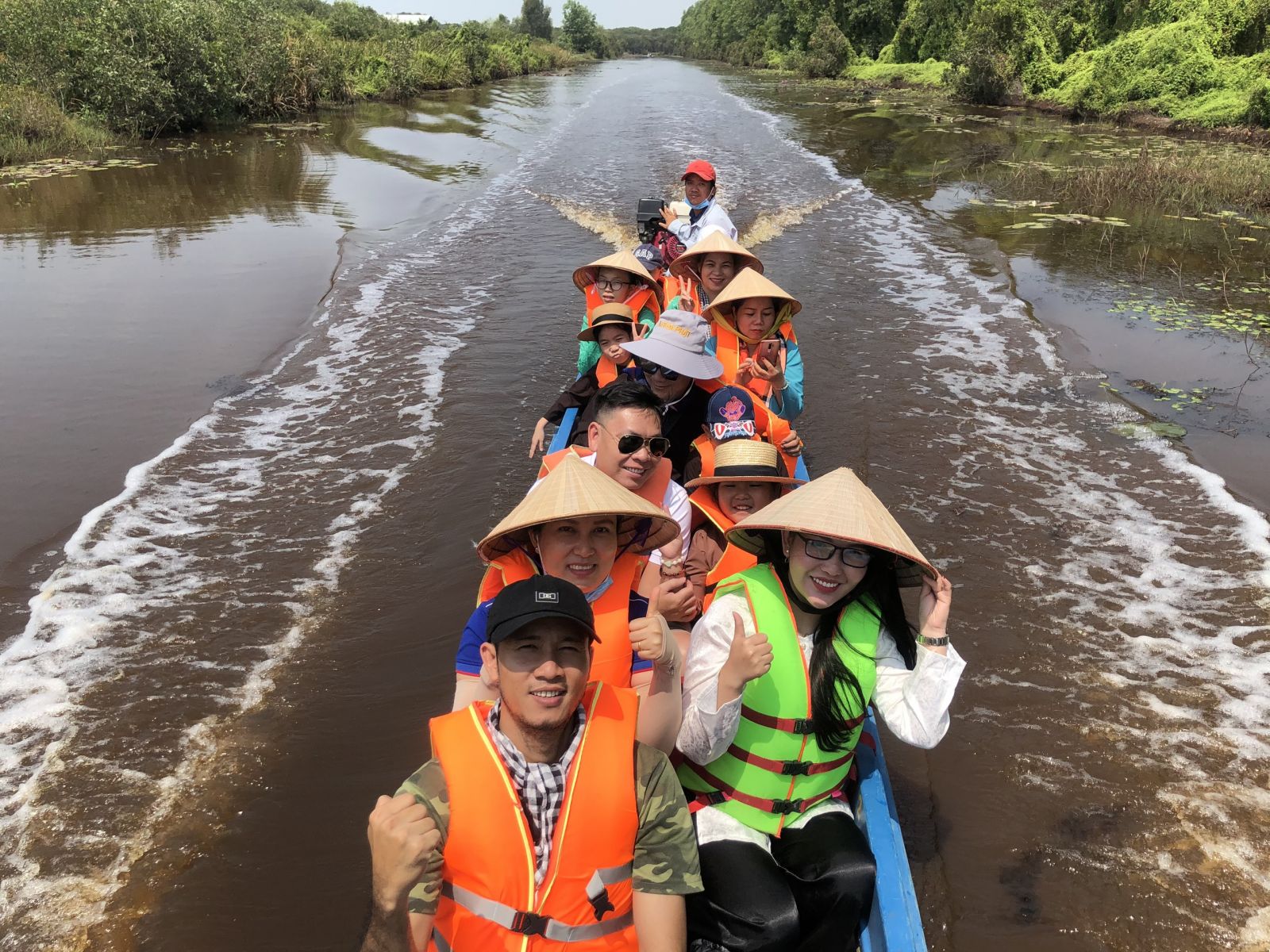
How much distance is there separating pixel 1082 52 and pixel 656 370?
103 ft

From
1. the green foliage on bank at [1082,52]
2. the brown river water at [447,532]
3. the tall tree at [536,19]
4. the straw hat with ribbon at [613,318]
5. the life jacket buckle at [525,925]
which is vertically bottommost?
the brown river water at [447,532]

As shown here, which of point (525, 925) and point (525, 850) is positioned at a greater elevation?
point (525, 850)

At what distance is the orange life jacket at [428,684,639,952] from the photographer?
1.68 m

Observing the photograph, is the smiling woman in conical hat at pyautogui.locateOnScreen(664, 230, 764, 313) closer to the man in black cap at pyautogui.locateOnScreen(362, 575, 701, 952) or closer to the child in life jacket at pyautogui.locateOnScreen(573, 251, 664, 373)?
the child in life jacket at pyautogui.locateOnScreen(573, 251, 664, 373)

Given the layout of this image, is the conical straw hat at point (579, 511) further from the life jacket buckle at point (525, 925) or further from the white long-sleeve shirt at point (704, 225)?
the white long-sleeve shirt at point (704, 225)

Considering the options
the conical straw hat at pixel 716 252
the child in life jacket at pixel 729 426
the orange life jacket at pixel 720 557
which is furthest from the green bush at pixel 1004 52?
the orange life jacket at pixel 720 557

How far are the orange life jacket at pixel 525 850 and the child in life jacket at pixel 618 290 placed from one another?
351cm

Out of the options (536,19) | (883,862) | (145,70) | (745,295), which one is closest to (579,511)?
(883,862)

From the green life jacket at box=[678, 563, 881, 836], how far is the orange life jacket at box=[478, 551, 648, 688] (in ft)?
1.05

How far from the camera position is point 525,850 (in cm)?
169

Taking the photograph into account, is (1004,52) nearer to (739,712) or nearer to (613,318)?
(613,318)

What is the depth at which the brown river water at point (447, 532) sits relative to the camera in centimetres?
293

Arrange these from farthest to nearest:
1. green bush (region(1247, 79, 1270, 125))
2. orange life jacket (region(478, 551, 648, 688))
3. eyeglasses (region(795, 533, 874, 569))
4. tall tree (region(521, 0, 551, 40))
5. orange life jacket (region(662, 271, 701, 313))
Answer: tall tree (region(521, 0, 551, 40)) → green bush (region(1247, 79, 1270, 125)) → orange life jacket (region(662, 271, 701, 313)) → orange life jacket (region(478, 551, 648, 688)) → eyeglasses (region(795, 533, 874, 569))

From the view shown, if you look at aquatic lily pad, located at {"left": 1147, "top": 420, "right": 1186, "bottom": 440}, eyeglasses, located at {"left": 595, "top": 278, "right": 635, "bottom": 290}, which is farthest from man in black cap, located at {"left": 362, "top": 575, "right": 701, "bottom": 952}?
aquatic lily pad, located at {"left": 1147, "top": 420, "right": 1186, "bottom": 440}
